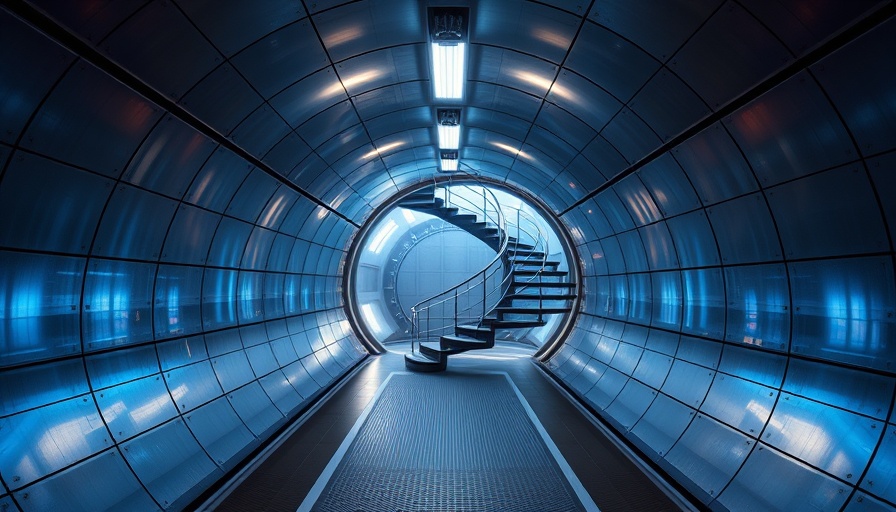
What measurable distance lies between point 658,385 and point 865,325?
144 inches

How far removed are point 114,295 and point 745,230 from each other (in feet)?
24.1

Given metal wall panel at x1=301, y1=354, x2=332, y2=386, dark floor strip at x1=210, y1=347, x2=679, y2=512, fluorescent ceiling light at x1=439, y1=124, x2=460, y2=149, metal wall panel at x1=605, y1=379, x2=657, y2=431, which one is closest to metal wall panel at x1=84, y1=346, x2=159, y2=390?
dark floor strip at x1=210, y1=347, x2=679, y2=512

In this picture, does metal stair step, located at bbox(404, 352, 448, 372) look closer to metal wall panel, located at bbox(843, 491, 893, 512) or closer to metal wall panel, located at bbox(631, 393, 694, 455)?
metal wall panel, located at bbox(631, 393, 694, 455)

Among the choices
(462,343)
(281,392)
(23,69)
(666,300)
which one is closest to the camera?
(23,69)

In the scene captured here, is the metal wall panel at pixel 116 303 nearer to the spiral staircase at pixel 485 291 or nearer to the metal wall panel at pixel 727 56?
the spiral staircase at pixel 485 291

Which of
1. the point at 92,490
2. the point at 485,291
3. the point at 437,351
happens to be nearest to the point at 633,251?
the point at 437,351

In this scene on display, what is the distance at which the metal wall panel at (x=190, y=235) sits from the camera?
18.7ft

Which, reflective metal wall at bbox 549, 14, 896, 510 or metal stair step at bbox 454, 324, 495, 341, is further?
metal stair step at bbox 454, 324, 495, 341

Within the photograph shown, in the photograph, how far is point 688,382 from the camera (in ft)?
21.3

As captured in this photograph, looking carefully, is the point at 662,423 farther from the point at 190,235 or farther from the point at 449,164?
the point at 449,164

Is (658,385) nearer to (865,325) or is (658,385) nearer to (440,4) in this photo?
(865,325)

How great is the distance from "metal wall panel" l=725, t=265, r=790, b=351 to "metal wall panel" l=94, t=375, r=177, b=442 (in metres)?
7.13

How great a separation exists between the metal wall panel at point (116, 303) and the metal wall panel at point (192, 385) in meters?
0.70

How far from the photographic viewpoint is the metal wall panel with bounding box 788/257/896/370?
3.73m
